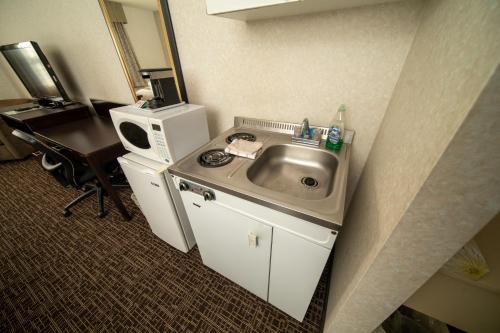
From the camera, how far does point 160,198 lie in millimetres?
1216

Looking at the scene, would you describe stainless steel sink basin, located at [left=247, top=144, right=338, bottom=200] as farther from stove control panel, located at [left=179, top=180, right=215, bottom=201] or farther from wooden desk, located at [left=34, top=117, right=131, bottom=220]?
wooden desk, located at [left=34, top=117, right=131, bottom=220]

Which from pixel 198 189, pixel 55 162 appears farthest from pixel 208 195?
pixel 55 162

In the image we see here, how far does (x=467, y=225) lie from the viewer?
350mm

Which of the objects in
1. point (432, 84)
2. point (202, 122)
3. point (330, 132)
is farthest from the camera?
point (202, 122)

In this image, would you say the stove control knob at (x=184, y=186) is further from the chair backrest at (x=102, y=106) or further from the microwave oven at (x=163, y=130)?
the chair backrest at (x=102, y=106)

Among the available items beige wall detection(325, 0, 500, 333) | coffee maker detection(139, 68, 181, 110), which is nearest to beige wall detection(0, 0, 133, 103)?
coffee maker detection(139, 68, 181, 110)

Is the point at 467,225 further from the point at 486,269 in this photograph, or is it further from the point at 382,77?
the point at 382,77

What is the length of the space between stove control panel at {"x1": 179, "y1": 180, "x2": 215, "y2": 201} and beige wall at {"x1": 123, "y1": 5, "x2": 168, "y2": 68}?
1.11 metres

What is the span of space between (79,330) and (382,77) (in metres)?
2.40

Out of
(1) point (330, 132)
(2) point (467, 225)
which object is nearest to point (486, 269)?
(2) point (467, 225)

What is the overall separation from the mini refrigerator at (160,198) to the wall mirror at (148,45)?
45 cm

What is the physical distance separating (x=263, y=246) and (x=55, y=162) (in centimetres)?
220

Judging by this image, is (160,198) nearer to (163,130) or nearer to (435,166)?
(163,130)

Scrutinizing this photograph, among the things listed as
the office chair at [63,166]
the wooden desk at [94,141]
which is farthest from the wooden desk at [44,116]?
the office chair at [63,166]
